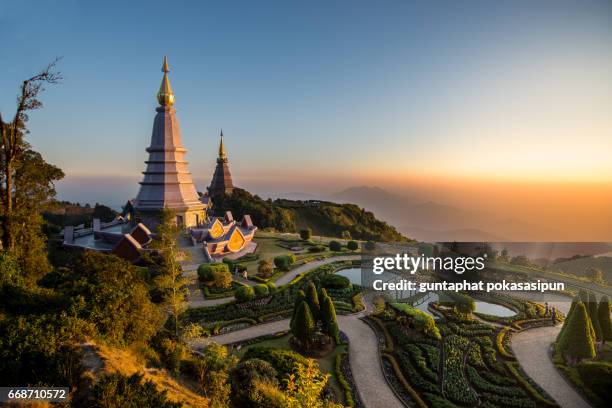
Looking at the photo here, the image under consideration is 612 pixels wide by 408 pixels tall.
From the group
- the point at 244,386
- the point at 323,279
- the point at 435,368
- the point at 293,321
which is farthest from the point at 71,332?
the point at 323,279

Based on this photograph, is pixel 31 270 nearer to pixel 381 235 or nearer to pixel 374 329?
pixel 374 329

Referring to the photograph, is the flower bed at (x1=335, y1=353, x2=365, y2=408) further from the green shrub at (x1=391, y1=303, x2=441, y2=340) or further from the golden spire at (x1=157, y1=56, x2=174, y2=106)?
the golden spire at (x1=157, y1=56, x2=174, y2=106)

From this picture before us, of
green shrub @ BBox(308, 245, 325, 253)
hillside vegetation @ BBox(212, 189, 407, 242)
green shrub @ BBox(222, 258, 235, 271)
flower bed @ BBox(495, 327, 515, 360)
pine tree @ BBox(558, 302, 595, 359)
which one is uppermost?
hillside vegetation @ BBox(212, 189, 407, 242)

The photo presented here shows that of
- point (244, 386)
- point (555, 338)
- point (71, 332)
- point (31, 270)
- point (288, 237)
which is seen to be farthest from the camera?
point (288, 237)

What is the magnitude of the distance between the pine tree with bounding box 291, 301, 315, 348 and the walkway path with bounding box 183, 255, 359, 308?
6194 millimetres

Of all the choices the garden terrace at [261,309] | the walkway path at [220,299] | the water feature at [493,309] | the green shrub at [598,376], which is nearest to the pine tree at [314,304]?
the garden terrace at [261,309]

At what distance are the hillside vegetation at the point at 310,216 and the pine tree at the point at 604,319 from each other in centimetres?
3931

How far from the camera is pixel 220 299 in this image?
25078 millimetres

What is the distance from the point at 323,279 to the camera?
1116 inches

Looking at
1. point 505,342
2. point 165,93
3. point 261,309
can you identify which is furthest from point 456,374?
point 165,93

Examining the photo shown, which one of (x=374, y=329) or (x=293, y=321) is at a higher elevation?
(x=293, y=321)

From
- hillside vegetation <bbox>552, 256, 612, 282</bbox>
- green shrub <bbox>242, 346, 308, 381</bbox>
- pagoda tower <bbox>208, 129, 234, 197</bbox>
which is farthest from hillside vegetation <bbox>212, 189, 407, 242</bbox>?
green shrub <bbox>242, 346, 308, 381</bbox>

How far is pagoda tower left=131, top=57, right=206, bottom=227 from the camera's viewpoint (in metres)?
36.9

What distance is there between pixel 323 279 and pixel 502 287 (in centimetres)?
1465
